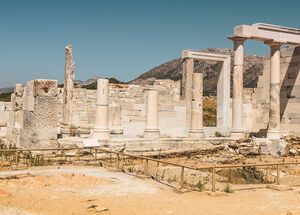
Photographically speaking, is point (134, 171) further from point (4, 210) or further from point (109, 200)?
point (4, 210)

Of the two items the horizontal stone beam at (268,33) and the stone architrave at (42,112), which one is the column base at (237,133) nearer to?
the horizontal stone beam at (268,33)

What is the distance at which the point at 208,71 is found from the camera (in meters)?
91.5

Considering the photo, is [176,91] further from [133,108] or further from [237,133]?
[237,133]

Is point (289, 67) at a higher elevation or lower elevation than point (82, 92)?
higher

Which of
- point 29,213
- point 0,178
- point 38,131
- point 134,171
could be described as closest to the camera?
point 29,213

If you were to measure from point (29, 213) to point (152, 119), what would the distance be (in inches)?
453

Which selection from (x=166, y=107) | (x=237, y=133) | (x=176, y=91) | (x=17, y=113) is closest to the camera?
(x=17, y=113)

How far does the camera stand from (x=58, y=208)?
27.3 ft

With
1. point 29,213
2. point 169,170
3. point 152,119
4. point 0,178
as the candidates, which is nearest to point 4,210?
point 29,213

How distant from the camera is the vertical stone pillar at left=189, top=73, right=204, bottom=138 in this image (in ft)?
65.3

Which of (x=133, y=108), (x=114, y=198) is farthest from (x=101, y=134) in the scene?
(x=133, y=108)

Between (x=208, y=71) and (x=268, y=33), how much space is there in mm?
69999

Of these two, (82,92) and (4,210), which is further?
(82,92)

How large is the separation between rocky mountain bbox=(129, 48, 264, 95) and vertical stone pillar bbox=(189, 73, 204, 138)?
33432 mm
